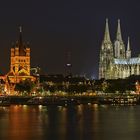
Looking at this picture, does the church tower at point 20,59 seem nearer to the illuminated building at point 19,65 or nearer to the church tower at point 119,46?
the illuminated building at point 19,65

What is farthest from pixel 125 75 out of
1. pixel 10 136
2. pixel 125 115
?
pixel 10 136

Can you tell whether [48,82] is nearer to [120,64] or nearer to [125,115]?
[120,64]

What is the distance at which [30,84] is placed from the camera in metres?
143

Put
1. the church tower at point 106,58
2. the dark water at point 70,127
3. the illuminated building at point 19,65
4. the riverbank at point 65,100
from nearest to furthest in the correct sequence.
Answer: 1. the dark water at point 70,127
2. the riverbank at point 65,100
3. the illuminated building at point 19,65
4. the church tower at point 106,58

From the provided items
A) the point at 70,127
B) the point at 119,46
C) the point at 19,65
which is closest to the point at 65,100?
the point at 19,65

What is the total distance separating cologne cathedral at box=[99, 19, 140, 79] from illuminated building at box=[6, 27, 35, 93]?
27165 millimetres

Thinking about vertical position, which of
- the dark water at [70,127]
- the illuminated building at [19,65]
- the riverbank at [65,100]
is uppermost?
the illuminated building at [19,65]

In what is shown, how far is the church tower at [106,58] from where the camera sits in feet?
568

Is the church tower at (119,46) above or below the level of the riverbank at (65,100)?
above

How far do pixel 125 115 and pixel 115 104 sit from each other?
39.4m

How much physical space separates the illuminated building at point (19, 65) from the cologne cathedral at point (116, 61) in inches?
1070

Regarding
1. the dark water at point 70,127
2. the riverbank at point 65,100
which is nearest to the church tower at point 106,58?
the riverbank at point 65,100

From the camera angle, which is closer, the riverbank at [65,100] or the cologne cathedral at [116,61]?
the riverbank at [65,100]

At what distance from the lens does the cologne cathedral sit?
6850 inches
